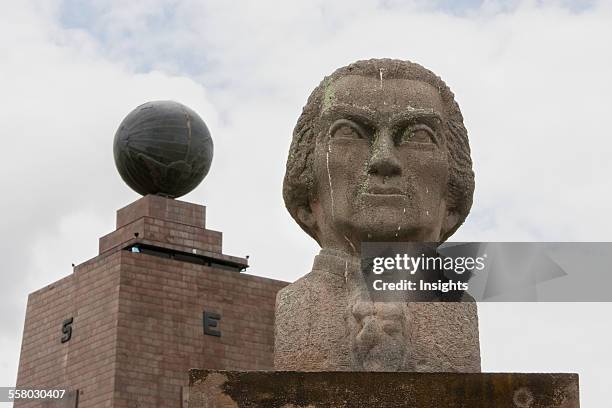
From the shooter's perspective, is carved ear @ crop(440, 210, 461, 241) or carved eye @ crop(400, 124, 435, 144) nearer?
carved eye @ crop(400, 124, 435, 144)

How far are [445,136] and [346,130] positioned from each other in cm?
45

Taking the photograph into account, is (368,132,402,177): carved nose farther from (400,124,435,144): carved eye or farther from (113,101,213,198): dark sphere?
(113,101,213,198): dark sphere

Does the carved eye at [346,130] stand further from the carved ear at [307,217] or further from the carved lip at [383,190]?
the carved ear at [307,217]

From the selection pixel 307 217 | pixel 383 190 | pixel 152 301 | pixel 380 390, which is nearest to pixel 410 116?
pixel 383 190

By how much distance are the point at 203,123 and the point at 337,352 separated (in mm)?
21122

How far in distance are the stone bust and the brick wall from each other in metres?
18.8

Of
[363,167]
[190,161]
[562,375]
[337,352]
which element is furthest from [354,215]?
[190,161]

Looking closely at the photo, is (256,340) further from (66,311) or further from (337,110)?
(337,110)

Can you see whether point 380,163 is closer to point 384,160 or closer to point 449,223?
point 384,160

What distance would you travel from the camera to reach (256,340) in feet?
89.2

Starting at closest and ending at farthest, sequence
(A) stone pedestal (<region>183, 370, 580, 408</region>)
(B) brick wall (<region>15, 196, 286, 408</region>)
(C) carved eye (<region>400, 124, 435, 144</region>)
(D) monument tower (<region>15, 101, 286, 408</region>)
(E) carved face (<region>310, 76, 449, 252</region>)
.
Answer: (A) stone pedestal (<region>183, 370, 580, 408</region>) → (E) carved face (<region>310, 76, 449, 252</region>) → (C) carved eye (<region>400, 124, 435, 144</region>) → (B) brick wall (<region>15, 196, 286, 408</region>) → (D) monument tower (<region>15, 101, 286, 408</region>)

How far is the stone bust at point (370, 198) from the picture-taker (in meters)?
5.87

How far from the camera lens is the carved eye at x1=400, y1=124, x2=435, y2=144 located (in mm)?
6086

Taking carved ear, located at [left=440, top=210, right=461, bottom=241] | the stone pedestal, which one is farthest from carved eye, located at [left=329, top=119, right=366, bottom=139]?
the stone pedestal
